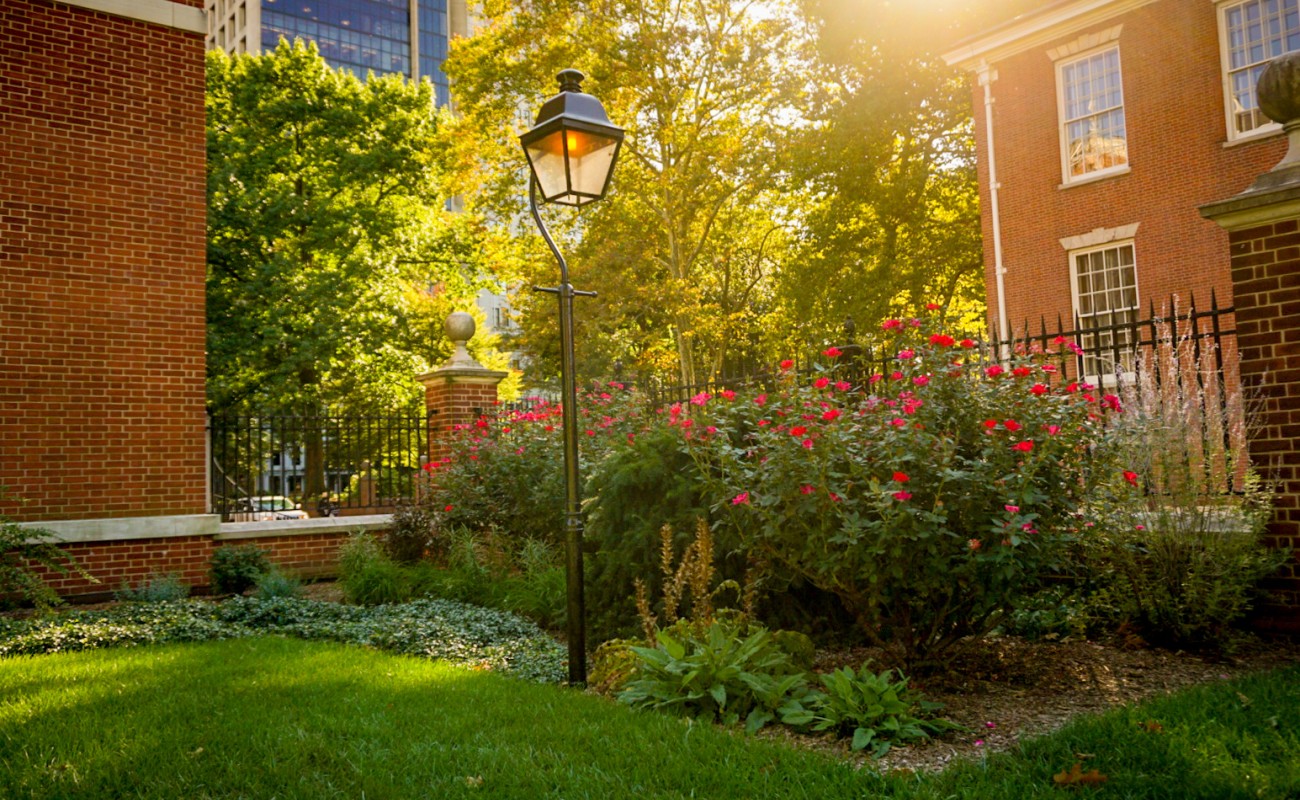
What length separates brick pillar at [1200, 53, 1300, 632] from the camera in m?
5.31

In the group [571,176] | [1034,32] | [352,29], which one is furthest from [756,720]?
[352,29]

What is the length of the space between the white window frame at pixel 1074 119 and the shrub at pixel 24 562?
16.3 metres

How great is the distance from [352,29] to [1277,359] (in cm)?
8402

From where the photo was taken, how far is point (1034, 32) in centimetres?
1712

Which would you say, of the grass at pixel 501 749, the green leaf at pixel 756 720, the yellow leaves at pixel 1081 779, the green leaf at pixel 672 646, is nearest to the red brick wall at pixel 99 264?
the grass at pixel 501 749

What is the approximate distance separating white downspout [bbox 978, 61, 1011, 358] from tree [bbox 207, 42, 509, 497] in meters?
12.3

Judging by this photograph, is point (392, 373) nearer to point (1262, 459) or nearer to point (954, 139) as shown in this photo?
point (954, 139)

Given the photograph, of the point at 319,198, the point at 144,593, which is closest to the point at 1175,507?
the point at 144,593

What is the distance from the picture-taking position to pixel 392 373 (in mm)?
23984

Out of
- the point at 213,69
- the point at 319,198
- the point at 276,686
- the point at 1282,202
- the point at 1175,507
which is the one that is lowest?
the point at 276,686

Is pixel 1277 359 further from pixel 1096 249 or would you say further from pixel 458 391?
pixel 1096 249

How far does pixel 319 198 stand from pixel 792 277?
12407 millimetres

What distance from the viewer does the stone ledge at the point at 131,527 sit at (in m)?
9.02

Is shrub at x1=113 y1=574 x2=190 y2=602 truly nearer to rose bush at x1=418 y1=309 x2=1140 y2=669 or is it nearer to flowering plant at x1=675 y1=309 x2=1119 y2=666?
rose bush at x1=418 y1=309 x2=1140 y2=669
